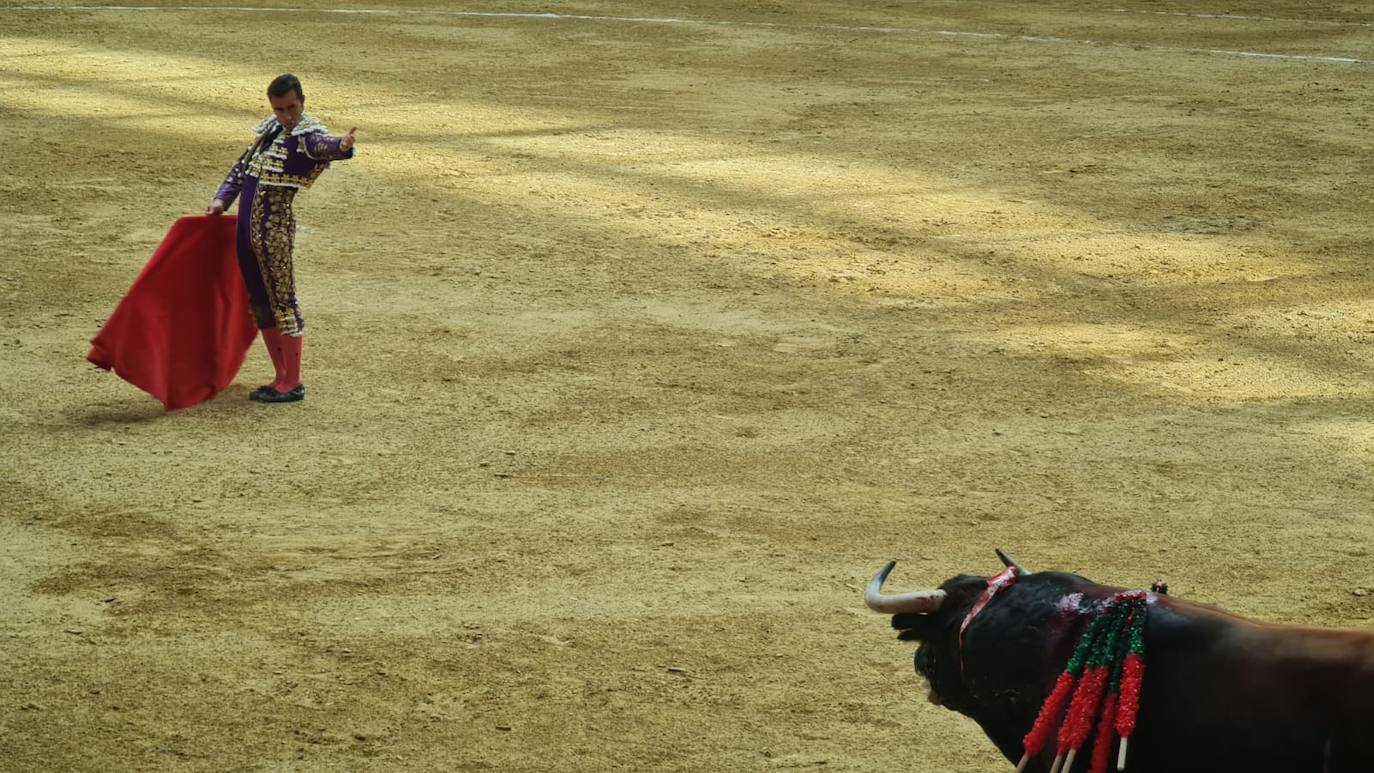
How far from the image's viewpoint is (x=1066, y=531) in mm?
5988

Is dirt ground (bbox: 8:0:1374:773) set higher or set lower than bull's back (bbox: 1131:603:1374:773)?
lower

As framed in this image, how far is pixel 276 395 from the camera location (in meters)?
7.23

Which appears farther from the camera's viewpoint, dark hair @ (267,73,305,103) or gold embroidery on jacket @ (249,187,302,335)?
gold embroidery on jacket @ (249,187,302,335)

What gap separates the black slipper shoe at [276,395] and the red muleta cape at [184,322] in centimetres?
20

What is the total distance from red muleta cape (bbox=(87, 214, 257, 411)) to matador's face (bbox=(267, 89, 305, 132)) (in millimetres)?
556

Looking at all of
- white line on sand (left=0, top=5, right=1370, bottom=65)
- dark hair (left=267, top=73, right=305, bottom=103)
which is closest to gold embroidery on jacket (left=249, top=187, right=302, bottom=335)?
dark hair (left=267, top=73, right=305, bottom=103)

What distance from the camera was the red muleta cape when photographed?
7.05 m

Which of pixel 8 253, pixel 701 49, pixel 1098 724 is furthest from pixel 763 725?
pixel 701 49

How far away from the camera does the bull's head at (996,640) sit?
314 cm

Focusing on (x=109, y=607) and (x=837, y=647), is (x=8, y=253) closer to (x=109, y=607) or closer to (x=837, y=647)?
(x=109, y=607)

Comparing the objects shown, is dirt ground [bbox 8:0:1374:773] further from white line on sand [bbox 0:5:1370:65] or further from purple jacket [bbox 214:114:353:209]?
white line on sand [bbox 0:5:1370:65]

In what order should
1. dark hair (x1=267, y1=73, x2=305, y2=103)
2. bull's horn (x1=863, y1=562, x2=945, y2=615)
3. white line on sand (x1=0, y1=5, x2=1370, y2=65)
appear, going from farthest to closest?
1. white line on sand (x1=0, y1=5, x2=1370, y2=65)
2. dark hair (x1=267, y1=73, x2=305, y2=103)
3. bull's horn (x1=863, y1=562, x2=945, y2=615)

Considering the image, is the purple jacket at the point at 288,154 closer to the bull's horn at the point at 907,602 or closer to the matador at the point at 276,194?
the matador at the point at 276,194

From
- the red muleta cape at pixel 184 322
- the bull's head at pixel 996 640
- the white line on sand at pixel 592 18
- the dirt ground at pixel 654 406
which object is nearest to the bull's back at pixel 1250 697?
the bull's head at pixel 996 640
